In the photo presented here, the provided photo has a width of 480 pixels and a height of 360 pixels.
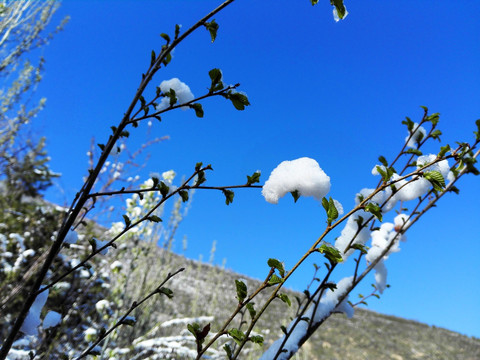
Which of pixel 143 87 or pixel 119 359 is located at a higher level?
pixel 143 87

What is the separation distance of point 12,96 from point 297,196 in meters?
6.61

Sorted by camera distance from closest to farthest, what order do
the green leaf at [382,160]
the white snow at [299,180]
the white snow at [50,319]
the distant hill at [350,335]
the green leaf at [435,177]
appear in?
the white snow at [299,180], the green leaf at [435,177], the white snow at [50,319], the green leaf at [382,160], the distant hill at [350,335]

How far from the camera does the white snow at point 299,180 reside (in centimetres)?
60

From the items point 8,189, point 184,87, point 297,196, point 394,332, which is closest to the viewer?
point 297,196

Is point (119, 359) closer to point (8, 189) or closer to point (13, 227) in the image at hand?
point (13, 227)

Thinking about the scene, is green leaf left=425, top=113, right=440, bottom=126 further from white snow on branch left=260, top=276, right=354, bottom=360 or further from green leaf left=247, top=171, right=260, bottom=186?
green leaf left=247, top=171, right=260, bottom=186

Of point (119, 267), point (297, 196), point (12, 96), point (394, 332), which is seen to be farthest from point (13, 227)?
point (394, 332)

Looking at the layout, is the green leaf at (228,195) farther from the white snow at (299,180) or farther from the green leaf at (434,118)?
the green leaf at (434,118)

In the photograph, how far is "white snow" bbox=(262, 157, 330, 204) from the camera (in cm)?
60

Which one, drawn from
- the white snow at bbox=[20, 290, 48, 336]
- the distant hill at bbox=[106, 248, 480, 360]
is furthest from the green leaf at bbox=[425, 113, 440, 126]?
the distant hill at bbox=[106, 248, 480, 360]

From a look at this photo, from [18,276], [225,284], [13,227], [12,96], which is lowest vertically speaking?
[18,276]

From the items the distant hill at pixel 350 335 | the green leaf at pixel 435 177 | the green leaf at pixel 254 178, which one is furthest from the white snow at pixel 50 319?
the distant hill at pixel 350 335

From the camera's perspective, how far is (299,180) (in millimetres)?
600

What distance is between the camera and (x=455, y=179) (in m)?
1.29
